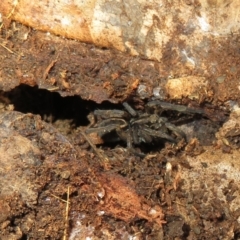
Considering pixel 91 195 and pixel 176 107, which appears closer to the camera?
pixel 91 195

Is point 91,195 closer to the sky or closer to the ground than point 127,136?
closer to the sky

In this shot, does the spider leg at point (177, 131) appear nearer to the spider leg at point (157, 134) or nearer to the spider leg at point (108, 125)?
the spider leg at point (157, 134)

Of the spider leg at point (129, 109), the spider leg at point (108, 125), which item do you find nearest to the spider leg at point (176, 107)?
the spider leg at point (129, 109)

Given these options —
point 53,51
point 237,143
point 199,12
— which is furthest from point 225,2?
point 53,51

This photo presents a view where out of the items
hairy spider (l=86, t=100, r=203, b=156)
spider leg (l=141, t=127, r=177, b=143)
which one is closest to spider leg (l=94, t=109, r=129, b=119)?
hairy spider (l=86, t=100, r=203, b=156)

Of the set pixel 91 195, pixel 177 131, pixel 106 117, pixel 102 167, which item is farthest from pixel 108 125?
pixel 91 195

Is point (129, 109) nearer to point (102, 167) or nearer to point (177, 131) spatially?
point (177, 131)
